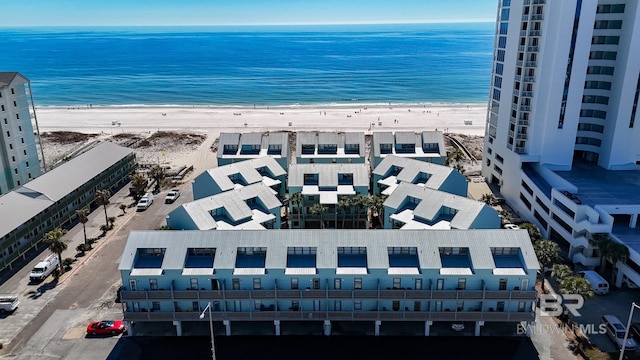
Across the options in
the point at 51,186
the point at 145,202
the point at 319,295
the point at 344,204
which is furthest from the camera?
the point at 145,202

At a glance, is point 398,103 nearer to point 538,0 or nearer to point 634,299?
point 538,0

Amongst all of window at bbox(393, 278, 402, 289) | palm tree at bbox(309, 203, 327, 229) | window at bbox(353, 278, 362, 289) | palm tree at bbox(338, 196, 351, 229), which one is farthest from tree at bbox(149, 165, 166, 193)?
window at bbox(393, 278, 402, 289)

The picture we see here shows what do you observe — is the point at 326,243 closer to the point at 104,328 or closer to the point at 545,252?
the point at 104,328

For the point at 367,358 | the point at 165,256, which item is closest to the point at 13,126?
the point at 165,256

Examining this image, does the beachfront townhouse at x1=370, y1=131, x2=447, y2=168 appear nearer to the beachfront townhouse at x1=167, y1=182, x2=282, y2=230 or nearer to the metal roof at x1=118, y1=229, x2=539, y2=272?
the beachfront townhouse at x1=167, y1=182, x2=282, y2=230
